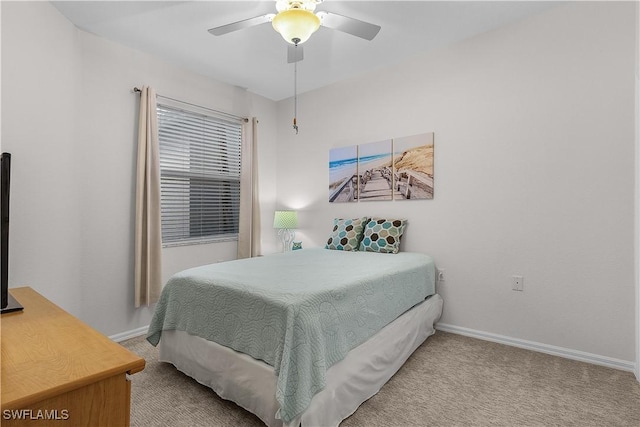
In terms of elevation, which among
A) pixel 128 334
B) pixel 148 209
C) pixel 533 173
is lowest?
pixel 128 334

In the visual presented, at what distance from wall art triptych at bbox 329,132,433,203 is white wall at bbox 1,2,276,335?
1657 millimetres

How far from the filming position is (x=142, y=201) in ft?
9.50

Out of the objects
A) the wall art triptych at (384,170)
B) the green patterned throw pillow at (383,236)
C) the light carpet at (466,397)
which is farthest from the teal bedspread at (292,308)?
the wall art triptych at (384,170)

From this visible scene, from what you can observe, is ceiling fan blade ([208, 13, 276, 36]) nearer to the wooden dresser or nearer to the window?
the window

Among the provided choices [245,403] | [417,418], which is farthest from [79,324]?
[417,418]

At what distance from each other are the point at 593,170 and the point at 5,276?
3469 mm

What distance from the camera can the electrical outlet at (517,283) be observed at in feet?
8.52

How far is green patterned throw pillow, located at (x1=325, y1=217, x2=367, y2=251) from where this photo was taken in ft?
10.7

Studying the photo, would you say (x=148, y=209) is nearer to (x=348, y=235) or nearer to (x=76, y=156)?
(x=76, y=156)

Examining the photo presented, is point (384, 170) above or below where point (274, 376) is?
above

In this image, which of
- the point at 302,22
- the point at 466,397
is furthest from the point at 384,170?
the point at 466,397

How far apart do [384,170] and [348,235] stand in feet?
2.56

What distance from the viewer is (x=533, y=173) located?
100 inches

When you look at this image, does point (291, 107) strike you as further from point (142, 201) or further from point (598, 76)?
point (598, 76)
